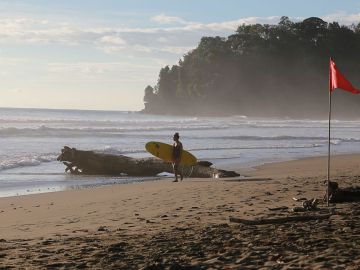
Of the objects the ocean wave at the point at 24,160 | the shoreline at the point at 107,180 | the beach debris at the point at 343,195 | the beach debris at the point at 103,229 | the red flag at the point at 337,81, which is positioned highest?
the red flag at the point at 337,81

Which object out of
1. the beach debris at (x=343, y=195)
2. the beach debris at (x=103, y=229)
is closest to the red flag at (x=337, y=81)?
the beach debris at (x=343, y=195)

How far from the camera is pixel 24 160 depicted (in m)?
19.8

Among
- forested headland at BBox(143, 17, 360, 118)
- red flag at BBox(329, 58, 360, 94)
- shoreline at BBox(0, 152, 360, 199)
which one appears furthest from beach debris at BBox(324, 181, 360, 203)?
forested headland at BBox(143, 17, 360, 118)

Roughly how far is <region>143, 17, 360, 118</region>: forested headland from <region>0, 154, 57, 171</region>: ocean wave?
86.6 meters

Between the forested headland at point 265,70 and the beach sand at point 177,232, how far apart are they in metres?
97.1

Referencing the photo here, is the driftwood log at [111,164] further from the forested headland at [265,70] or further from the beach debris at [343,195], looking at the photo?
the forested headland at [265,70]

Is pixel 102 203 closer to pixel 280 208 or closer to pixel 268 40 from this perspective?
pixel 280 208

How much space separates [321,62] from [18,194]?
107745 millimetres

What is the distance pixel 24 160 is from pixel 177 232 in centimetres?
1406

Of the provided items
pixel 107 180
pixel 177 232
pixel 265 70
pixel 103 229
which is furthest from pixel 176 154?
pixel 265 70

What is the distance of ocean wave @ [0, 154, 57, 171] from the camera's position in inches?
728

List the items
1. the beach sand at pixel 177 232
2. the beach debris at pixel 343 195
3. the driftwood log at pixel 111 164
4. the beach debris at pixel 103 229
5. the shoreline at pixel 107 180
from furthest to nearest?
1. the driftwood log at pixel 111 164
2. the shoreline at pixel 107 180
3. the beach debris at pixel 343 195
4. the beach debris at pixel 103 229
5. the beach sand at pixel 177 232

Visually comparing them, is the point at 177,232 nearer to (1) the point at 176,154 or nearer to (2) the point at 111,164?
(1) the point at 176,154

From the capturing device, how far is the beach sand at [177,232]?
17.6 ft
